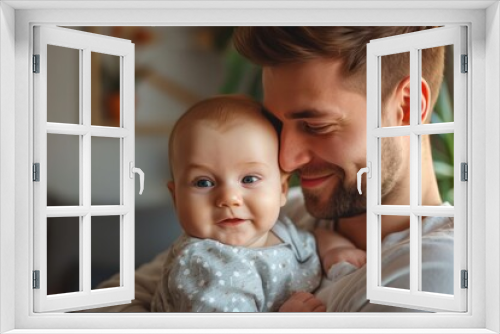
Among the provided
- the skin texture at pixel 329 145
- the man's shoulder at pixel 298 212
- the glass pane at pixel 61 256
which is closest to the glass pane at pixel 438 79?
the skin texture at pixel 329 145

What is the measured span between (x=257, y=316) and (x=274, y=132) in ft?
5.05

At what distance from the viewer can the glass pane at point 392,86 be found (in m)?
3.85

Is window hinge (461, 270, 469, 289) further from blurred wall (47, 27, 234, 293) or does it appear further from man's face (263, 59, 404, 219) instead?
blurred wall (47, 27, 234, 293)

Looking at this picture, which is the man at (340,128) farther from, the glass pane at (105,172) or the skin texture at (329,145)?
the glass pane at (105,172)

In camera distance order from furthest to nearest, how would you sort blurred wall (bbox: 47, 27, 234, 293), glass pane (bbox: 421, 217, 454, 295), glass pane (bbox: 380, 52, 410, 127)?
1. blurred wall (bbox: 47, 27, 234, 293)
2. glass pane (bbox: 380, 52, 410, 127)
3. glass pane (bbox: 421, 217, 454, 295)

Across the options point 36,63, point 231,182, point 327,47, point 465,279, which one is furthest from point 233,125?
point 465,279

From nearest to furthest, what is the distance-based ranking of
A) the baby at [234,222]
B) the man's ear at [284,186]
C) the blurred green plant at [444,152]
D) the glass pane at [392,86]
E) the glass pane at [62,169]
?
the glass pane at [392,86]
the baby at [234,222]
the blurred green plant at [444,152]
the man's ear at [284,186]
the glass pane at [62,169]

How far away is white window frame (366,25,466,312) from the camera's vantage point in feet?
10.3

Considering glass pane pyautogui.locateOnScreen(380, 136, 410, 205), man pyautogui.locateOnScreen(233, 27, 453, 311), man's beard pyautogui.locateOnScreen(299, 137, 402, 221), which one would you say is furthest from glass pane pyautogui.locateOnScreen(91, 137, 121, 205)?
glass pane pyautogui.locateOnScreen(380, 136, 410, 205)

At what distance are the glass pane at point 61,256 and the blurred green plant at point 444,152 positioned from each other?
8.22 feet

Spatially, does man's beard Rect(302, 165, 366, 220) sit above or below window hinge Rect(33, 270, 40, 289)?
above

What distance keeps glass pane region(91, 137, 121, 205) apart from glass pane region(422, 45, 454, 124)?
223 cm

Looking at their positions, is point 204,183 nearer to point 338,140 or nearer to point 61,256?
point 338,140

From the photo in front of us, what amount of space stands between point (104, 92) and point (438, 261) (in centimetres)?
263
